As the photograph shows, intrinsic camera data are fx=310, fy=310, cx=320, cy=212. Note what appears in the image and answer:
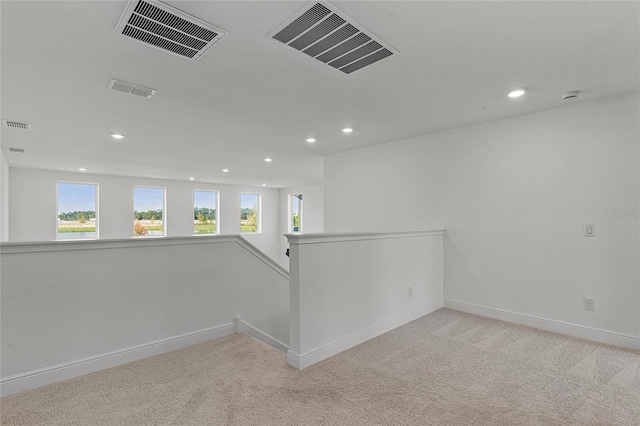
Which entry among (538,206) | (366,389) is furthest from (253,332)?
(538,206)

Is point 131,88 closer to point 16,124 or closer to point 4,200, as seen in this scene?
point 16,124

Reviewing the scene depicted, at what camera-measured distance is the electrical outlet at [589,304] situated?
3100mm

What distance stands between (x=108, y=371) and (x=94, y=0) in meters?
2.58

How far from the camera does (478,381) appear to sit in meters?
2.29

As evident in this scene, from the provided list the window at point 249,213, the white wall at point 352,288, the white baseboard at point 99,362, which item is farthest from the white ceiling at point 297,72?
the window at point 249,213

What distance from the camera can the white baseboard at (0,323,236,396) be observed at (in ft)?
7.18

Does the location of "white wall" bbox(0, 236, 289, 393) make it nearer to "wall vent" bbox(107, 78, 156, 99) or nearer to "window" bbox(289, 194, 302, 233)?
"wall vent" bbox(107, 78, 156, 99)

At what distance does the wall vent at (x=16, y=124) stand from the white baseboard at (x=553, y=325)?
18.8ft

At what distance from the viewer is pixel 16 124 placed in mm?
3717

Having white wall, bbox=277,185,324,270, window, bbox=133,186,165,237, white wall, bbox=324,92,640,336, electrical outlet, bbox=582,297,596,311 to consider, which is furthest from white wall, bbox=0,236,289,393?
window, bbox=133,186,165,237

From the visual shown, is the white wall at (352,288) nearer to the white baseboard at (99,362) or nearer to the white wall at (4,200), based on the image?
the white baseboard at (99,362)

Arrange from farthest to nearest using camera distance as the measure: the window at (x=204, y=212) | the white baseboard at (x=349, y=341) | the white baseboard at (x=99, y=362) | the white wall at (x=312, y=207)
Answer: the white wall at (x=312, y=207) → the window at (x=204, y=212) → the white baseboard at (x=349, y=341) → the white baseboard at (x=99, y=362)

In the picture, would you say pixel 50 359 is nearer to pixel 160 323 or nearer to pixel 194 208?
pixel 160 323

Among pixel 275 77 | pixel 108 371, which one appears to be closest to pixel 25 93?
pixel 275 77
